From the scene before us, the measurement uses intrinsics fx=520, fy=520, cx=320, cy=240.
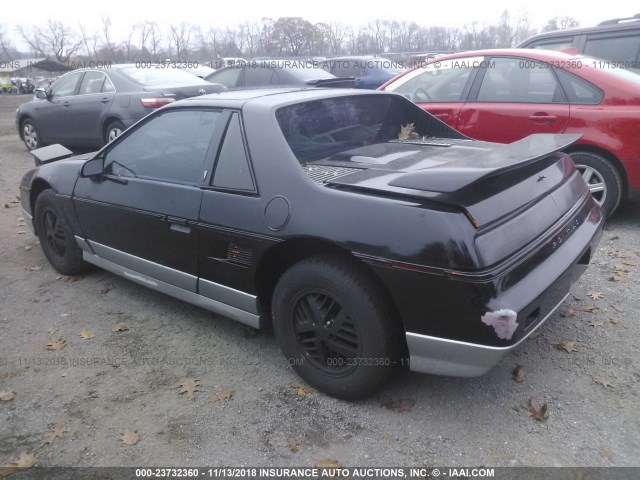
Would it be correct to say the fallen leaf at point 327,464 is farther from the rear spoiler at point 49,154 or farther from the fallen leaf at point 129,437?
the rear spoiler at point 49,154

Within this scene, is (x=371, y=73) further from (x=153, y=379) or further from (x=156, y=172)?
(x=153, y=379)

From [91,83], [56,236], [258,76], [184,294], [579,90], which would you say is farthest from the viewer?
[258,76]

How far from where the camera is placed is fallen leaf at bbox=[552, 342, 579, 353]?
3.13 meters

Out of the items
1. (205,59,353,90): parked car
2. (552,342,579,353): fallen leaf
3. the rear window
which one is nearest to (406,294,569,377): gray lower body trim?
(552,342,579,353): fallen leaf

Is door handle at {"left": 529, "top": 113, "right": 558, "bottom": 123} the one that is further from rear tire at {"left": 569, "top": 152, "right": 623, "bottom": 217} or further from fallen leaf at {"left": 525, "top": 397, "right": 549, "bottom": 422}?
fallen leaf at {"left": 525, "top": 397, "right": 549, "bottom": 422}

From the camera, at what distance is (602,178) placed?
15.9 feet

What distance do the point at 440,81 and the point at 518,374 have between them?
3850 millimetres

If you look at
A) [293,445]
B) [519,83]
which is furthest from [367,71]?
[293,445]

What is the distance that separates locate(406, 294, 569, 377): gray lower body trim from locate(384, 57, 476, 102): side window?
151 inches

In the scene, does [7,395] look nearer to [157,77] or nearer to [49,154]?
[49,154]

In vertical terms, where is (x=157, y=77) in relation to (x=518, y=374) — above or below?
above

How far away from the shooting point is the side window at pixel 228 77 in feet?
35.5

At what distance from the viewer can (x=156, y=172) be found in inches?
138

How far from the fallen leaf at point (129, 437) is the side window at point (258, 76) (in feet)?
27.9
